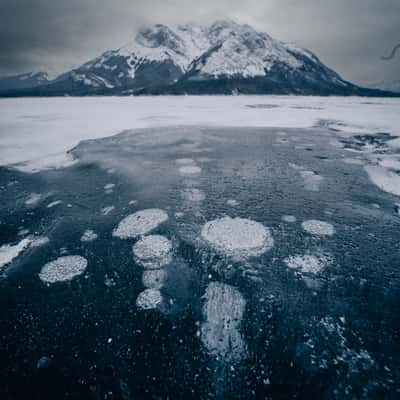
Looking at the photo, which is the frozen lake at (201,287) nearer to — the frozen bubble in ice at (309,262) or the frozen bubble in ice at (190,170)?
the frozen bubble in ice at (309,262)

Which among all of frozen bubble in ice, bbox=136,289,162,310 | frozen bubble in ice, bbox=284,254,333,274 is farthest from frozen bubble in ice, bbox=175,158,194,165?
frozen bubble in ice, bbox=136,289,162,310

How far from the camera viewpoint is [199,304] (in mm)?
2102

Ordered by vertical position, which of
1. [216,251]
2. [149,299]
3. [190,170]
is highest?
[190,170]

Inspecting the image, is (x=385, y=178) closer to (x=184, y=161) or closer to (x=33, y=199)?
(x=184, y=161)

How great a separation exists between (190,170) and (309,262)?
3.27 m

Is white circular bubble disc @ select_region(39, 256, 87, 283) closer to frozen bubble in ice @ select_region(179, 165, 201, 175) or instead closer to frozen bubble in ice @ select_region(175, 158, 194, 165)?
frozen bubble in ice @ select_region(179, 165, 201, 175)

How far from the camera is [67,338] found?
1.86 m

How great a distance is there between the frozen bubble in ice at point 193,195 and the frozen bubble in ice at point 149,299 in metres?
1.83

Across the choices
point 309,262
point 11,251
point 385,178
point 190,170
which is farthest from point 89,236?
point 385,178

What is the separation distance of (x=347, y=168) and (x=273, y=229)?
3277 mm

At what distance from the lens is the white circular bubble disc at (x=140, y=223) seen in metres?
3.05

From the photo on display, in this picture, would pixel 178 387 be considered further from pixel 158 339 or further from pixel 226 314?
pixel 226 314

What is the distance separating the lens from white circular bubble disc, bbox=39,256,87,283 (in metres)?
2.41

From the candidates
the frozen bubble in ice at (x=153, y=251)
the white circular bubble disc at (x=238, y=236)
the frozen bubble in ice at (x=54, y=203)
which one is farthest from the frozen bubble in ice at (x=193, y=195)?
the frozen bubble in ice at (x=54, y=203)
